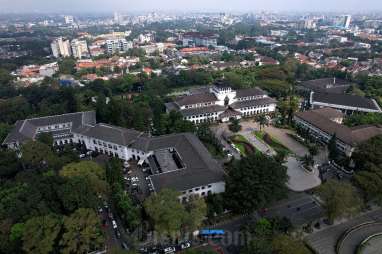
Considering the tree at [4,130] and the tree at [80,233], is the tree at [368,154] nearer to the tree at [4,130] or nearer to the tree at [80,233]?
the tree at [80,233]

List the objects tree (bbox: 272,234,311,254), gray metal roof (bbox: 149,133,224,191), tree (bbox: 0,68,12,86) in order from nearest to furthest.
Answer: tree (bbox: 272,234,311,254)
gray metal roof (bbox: 149,133,224,191)
tree (bbox: 0,68,12,86)

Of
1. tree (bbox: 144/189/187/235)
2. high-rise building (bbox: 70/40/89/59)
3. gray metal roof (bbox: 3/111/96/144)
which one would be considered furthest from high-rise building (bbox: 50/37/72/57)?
tree (bbox: 144/189/187/235)

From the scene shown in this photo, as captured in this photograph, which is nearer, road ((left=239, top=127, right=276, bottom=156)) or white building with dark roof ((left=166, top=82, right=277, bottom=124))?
road ((left=239, top=127, right=276, bottom=156))

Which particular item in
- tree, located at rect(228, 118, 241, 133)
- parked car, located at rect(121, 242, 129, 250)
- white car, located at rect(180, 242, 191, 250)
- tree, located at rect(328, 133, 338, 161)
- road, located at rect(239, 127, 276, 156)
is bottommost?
road, located at rect(239, 127, 276, 156)

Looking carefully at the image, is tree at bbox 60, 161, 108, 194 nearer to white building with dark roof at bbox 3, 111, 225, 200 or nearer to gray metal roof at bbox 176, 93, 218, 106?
white building with dark roof at bbox 3, 111, 225, 200

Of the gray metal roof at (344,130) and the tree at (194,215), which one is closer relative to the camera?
the tree at (194,215)

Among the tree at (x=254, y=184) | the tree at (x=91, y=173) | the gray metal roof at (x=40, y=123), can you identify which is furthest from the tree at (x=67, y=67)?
the tree at (x=254, y=184)
